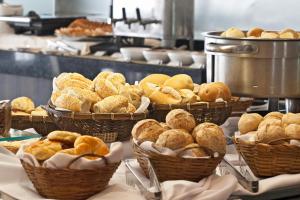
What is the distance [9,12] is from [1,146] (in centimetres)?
545

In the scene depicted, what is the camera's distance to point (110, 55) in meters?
6.25

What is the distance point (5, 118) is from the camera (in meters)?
2.59

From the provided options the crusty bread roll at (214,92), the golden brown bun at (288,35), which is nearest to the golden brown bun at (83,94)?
the crusty bread roll at (214,92)

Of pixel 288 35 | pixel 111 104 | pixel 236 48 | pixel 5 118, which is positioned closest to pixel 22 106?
pixel 5 118

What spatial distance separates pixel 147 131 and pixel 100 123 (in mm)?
373

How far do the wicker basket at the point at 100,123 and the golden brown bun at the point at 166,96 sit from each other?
151 mm

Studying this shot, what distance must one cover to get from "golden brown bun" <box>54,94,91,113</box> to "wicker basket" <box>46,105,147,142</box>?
0.02 meters

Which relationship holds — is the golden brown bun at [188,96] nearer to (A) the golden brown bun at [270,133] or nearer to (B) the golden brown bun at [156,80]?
(B) the golden brown bun at [156,80]

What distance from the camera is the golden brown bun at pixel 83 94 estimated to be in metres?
2.53

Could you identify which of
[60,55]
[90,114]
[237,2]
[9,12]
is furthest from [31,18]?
[90,114]

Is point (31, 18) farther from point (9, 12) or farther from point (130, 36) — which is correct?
point (130, 36)

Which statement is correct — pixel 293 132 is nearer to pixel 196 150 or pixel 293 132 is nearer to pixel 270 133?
pixel 270 133

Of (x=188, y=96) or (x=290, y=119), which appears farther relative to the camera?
(x=188, y=96)

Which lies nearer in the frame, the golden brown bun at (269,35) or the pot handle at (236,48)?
the pot handle at (236,48)
